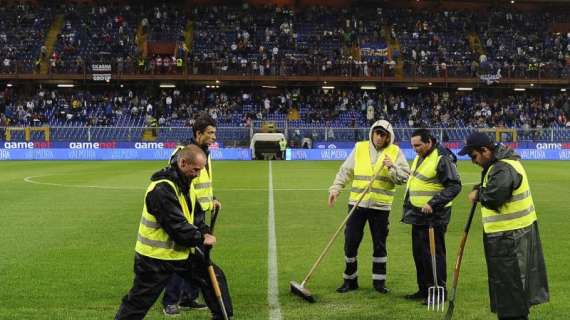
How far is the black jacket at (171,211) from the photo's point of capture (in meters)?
5.47

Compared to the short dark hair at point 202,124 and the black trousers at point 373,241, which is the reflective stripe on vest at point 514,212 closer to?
the black trousers at point 373,241

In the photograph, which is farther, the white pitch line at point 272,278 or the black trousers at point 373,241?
the black trousers at point 373,241

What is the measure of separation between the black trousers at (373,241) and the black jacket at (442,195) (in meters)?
0.38

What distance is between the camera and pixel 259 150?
40000mm

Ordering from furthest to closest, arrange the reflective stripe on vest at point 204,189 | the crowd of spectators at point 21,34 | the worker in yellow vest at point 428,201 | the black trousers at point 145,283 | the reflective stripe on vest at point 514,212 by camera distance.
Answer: the crowd of spectators at point 21,34
the worker in yellow vest at point 428,201
the reflective stripe on vest at point 204,189
the reflective stripe on vest at point 514,212
the black trousers at point 145,283

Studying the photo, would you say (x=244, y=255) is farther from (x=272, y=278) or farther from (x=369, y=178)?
(x=369, y=178)

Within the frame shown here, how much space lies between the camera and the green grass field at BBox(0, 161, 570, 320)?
23.7ft

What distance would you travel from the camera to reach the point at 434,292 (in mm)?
7375

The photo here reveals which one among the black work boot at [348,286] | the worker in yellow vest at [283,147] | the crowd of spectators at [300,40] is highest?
the crowd of spectators at [300,40]

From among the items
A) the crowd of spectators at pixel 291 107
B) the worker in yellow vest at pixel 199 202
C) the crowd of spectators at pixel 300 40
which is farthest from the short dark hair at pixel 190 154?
the crowd of spectators at pixel 300 40

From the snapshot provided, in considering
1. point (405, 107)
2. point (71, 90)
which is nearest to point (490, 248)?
point (405, 107)

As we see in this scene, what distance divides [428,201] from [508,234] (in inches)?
71.5

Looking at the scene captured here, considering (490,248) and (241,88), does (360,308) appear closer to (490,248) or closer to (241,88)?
(490,248)

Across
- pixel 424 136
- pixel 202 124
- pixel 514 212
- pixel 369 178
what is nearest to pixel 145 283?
pixel 202 124
